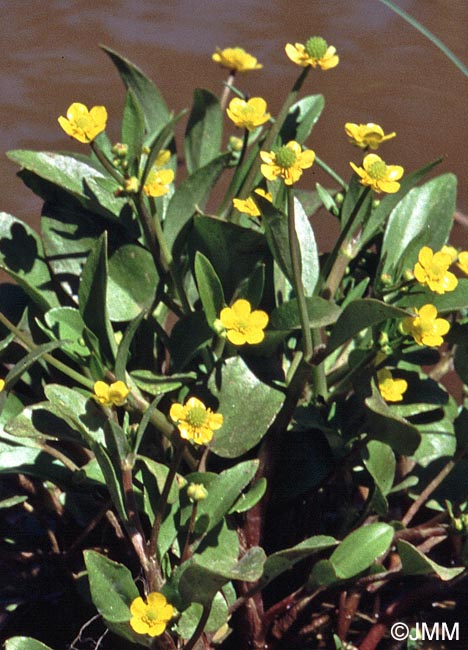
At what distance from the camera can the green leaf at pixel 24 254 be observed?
1.92 meters

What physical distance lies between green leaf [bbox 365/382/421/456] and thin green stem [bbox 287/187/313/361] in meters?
0.13

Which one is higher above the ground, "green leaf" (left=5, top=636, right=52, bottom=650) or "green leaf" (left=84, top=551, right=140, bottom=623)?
"green leaf" (left=84, top=551, right=140, bottom=623)

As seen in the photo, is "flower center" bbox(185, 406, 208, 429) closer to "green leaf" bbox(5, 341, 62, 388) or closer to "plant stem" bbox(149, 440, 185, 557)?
"plant stem" bbox(149, 440, 185, 557)

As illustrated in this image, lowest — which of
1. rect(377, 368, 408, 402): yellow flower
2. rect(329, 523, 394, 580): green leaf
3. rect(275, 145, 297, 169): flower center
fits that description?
rect(329, 523, 394, 580): green leaf

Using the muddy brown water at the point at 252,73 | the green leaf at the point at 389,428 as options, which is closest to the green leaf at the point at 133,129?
the green leaf at the point at 389,428

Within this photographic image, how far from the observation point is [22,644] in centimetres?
155

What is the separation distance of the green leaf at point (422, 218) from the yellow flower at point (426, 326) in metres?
0.31

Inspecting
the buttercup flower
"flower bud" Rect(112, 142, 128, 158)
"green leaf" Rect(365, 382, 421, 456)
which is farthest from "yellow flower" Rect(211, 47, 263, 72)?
"green leaf" Rect(365, 382, 421, 456)

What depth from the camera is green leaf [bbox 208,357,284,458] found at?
5.28 feet

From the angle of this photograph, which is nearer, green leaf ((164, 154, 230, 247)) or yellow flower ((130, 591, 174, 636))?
yellow flower ((130, 591, 174, 636))

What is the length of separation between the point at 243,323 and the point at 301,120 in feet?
2.13

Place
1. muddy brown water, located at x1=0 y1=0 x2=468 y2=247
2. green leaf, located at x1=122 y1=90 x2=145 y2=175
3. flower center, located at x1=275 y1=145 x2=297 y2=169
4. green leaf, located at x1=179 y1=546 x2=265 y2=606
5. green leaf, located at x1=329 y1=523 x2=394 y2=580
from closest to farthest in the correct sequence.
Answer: green leaf, located at x1=179 y1=546 x2=265 y2=606, flower center, located at x1=275 y1=145 x2=297 y2=169, green leaf, located at x1=329 y1=523 x2=394 y2=580, green leaf, located at x1=122 y1=90 x2=145 y2=175, muddy brown water, located at x1=0 y1=0 x2=468 y2=247

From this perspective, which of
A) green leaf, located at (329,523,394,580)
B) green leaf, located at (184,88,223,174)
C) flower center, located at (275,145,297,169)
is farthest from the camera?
green leaf, located at (184,88,223,174)

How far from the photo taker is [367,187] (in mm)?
1578
